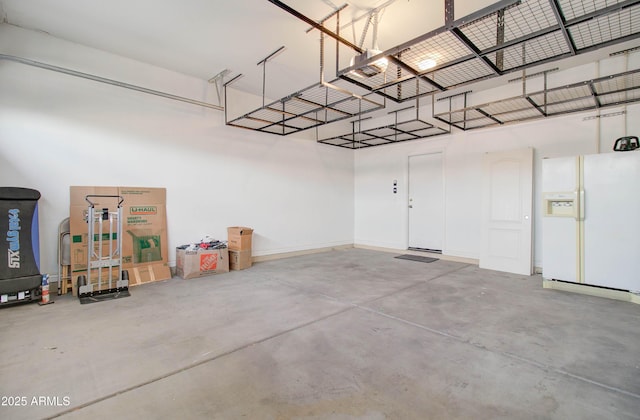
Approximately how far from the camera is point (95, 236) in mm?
4023

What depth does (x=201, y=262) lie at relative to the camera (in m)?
4.74

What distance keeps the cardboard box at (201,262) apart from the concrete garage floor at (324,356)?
69cm

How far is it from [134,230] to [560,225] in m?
6.30

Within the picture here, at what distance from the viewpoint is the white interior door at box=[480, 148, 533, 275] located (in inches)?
193

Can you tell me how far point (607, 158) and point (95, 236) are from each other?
22.9 feet

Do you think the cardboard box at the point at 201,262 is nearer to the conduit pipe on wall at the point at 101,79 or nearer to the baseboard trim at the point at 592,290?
the conduit pipe on wall at the point at 101,79

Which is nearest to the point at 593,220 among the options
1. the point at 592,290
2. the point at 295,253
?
the point at 592,290

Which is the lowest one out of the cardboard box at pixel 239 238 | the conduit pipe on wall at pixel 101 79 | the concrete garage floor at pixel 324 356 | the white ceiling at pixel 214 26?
the concrete garage floor at pixel 324 356

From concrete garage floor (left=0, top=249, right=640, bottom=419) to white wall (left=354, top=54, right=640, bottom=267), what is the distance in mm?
Result: 2238

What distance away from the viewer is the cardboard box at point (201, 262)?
15.2ft

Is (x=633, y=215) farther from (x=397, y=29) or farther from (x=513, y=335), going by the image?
(x=397, y=29)

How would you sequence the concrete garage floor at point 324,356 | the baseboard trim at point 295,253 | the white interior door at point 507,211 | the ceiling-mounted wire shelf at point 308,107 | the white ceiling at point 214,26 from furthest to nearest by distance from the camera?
1. the baseboard trim at point 295,253
2. the white interior door at point 507,211
3. the ceiling-mounted wire shelf at point 308,107
4. the white ceiling at point 214,26
5. the concrete garage floor at point 324,356

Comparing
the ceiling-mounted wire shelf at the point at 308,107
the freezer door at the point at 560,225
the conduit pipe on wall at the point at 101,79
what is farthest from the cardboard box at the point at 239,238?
the freezer door at the point at 560,225

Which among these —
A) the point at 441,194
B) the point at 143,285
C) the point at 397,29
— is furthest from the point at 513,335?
the point at 143,285
